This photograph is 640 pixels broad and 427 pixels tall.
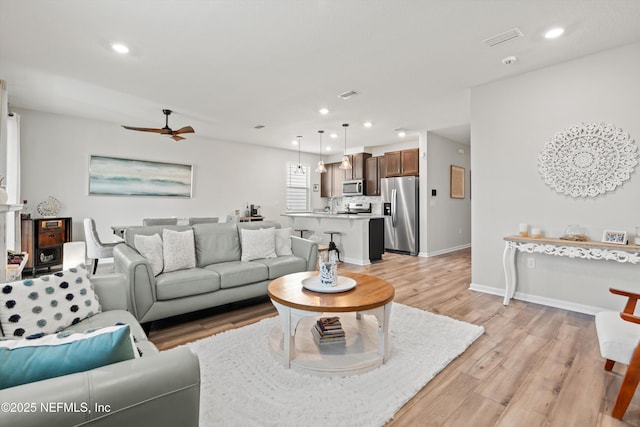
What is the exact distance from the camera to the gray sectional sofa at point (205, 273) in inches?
102

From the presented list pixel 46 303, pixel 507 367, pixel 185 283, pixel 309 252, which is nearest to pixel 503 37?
pixel 507 367

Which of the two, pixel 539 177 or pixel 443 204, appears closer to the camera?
pixel 539 177

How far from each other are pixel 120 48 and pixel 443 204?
6.26 meters

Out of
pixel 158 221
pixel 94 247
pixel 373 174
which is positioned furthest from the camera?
pixel 373 174

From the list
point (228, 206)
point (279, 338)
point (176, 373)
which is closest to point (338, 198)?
point (228, 206)

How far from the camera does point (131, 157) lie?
224 inches

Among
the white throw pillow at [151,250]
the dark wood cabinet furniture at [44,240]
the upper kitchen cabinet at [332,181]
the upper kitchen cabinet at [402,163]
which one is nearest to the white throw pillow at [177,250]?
the white throw pillow at [151,250]

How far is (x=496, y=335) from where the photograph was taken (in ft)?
8.50

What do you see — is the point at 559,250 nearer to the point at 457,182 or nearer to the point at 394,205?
the point at 394,205

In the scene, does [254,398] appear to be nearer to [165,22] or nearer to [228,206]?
[165,22]

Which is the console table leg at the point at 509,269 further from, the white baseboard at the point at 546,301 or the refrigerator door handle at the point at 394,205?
the refrigerator door handle at the point at 394,205

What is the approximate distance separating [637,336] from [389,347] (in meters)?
1.46

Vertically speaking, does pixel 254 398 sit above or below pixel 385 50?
below

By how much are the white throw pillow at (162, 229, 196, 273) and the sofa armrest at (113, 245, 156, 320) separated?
13.6 inches
